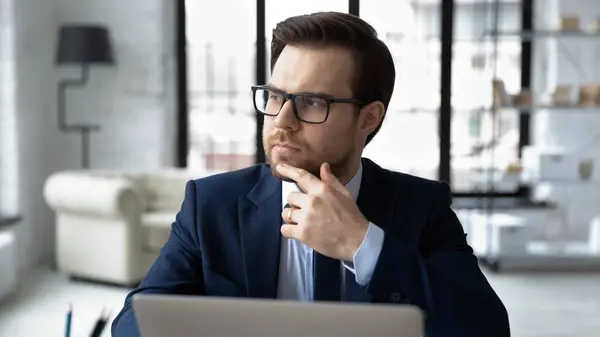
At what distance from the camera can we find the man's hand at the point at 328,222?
1.26m

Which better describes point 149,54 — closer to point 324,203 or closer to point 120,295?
point 120,295

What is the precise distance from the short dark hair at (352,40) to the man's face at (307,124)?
0.6 inches

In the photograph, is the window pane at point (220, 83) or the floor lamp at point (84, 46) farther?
the window pane at point (220, 83)

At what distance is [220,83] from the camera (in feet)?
21.0

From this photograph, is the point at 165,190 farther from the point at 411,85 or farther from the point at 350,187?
the point at 350,187

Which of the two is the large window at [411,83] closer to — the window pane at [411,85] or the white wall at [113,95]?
the window pane at [411,85]

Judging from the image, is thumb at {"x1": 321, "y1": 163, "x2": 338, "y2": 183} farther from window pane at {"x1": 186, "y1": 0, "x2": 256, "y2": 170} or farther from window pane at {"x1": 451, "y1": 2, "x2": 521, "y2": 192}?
window pane at {"x1": 451, "y1": 2, "x2": 521, "y2": 192}

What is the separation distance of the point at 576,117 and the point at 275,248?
17.0 ft

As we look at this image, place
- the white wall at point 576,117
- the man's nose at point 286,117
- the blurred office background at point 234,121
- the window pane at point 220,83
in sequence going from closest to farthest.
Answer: the man's nose at point 286,117, the blurred office background at point 234,121, the white wall at point 576,117, the window pane at point 220,83

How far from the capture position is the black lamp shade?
216 inches

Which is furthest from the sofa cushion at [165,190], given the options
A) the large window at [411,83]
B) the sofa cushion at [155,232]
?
the large window at [411,83]

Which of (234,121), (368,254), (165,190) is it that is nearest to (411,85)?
(234,121)

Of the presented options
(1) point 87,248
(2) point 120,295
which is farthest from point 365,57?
(1) point 87,248

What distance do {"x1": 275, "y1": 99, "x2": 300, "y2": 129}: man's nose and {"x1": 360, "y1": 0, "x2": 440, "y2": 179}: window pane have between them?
506 centimetres
